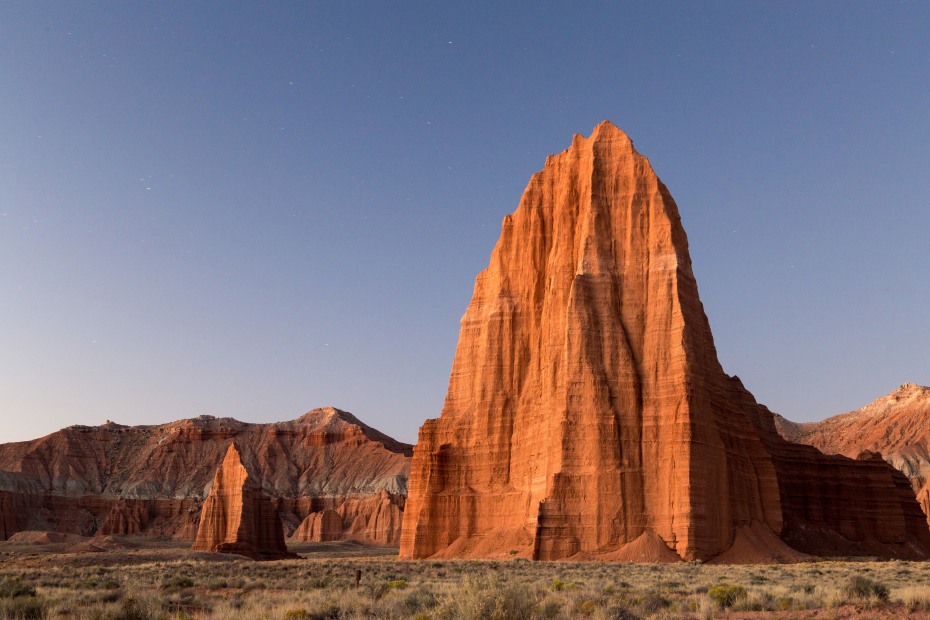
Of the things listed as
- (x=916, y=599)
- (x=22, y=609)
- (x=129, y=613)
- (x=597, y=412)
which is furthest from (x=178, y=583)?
(x=597, y=412)

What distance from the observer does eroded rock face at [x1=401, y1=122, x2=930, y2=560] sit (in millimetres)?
49188

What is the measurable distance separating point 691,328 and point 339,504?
4085 inches

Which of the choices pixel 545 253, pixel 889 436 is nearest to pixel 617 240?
pixel 545 253

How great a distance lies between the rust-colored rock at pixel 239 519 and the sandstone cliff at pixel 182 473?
4064cm

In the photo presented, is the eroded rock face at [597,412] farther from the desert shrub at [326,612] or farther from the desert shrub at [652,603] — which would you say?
the desert shrub at [326,612]

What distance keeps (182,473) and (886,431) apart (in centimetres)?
11863

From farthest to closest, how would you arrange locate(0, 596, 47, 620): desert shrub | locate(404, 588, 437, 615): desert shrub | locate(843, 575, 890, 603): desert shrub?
locate(843, 575, 890, 603): desert shrub < locate(404, 588, 437, 615): desert shrub < locate(0, 596, 47, 620): desert shrub

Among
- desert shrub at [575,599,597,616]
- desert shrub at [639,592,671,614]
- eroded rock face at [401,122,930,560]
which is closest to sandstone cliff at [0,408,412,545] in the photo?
eroded rock face at [401,122,930,560]

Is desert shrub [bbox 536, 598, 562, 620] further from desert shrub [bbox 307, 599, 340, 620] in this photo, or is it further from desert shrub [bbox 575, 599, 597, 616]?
desert shrub [bbox 307, 599, 340, 620]

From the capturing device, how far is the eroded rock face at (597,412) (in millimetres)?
49188

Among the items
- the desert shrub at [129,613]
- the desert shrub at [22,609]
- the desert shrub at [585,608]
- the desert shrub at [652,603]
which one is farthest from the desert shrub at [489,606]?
the desert shrub at [22,609]

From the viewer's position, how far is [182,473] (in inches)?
6068

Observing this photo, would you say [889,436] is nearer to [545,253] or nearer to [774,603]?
[545,253]

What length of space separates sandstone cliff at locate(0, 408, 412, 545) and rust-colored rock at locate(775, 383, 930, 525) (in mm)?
68537
